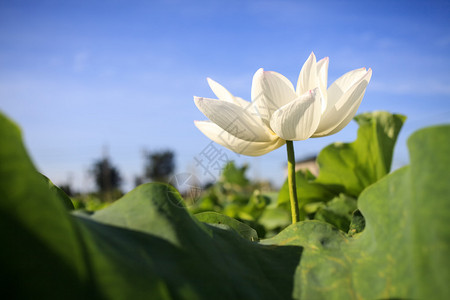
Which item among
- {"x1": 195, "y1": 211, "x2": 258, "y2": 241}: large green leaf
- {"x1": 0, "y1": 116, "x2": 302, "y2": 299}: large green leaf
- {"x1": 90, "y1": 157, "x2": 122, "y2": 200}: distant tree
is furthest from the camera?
{"x1": 90, "y1": 157, "x2": 122, "y2": 200}: distant tree

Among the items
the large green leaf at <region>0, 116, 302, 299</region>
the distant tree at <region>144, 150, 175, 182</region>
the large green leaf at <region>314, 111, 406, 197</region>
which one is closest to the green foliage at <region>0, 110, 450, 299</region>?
the large green leaf at <region>0, 116, 302, 299</region>

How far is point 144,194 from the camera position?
42 cm

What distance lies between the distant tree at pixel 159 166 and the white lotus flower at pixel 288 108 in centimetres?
2833

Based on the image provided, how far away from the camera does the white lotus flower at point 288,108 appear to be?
650mm

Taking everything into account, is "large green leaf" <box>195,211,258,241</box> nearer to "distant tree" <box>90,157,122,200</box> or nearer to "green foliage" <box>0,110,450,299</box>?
"green foliage" <box>0,110,450,299</box>

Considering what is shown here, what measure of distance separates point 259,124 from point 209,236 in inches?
13.1

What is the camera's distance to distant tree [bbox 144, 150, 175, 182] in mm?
30234

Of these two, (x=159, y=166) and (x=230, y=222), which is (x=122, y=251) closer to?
(x=230, y=222)

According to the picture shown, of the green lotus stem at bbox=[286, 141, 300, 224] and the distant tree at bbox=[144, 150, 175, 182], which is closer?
the green lotus stem at bbox=[286, 141, 300, 224]

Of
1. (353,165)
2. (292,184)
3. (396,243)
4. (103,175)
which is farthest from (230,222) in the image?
(103,175)

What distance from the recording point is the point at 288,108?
25.2 inches

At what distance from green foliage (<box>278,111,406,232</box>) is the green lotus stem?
0.43 meters

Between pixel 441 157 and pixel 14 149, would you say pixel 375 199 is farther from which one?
pixel 14 149

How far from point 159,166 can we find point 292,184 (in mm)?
32073
